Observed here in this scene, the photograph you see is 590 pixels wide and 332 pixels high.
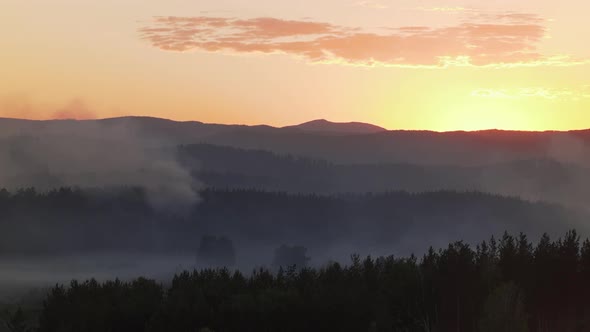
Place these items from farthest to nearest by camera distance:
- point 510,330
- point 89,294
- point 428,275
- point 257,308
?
1. point 89,294
2. point 428,275
3. point 257,308
4. point 510,330

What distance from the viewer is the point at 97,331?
9431cm

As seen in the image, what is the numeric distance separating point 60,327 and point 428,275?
37512 millimetres

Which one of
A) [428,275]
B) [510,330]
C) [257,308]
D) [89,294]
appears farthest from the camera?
[89,294]

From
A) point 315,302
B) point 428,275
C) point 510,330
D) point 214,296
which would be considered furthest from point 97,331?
point 510,330

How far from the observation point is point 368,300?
313 ft

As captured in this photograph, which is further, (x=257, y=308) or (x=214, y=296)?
(x=214, y=296)

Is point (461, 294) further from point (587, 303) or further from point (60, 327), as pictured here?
point (60, 327)

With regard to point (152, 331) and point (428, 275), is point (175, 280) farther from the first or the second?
point (428, 275)

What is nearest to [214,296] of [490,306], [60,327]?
[60,327]

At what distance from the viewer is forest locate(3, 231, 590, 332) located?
92.1 metres

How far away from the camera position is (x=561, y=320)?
9619 cm

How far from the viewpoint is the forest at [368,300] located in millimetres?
92125

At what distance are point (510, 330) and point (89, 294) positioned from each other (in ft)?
167

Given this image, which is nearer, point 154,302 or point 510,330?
point 510,330
